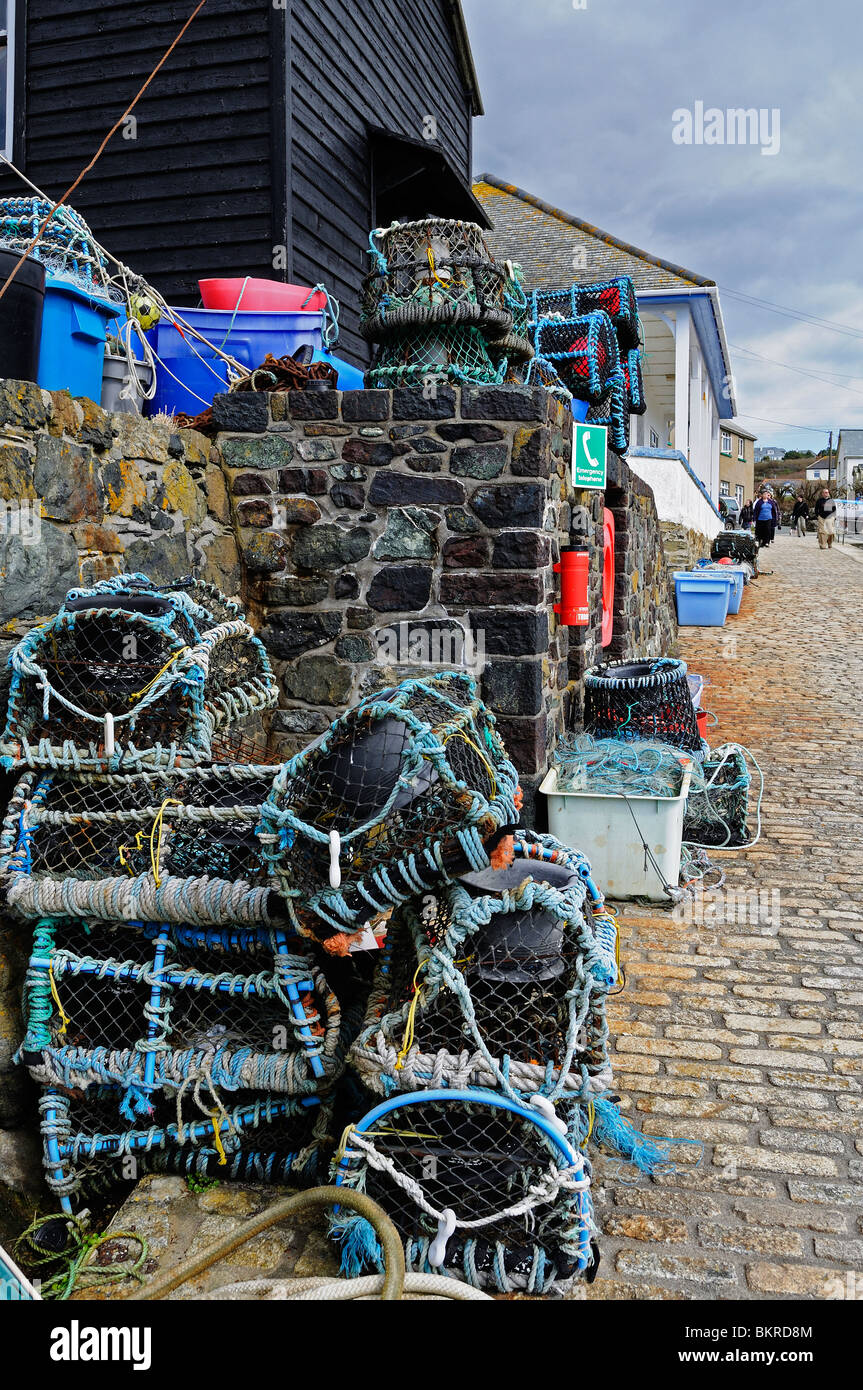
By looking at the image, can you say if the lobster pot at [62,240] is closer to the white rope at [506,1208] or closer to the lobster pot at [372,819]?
the lobster pot at [372,819]

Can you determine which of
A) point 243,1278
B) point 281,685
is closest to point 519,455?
point 281,685

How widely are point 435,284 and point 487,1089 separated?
389 cm

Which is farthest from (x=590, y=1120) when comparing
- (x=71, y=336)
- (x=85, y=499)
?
(x=71, y=336)

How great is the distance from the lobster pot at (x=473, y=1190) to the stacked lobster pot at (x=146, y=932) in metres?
0.28

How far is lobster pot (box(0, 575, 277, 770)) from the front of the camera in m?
2.70

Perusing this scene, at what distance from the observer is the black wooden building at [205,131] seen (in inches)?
270

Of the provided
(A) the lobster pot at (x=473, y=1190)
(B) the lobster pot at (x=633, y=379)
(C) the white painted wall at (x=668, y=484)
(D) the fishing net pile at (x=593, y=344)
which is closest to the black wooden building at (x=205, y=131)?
(D) the fishing net pile at (x=593, y=344)

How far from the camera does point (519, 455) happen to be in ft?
14.4

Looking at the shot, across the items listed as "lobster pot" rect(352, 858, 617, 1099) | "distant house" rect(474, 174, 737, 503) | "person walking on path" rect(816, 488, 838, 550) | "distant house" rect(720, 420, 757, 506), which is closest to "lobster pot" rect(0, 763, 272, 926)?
"lobster pot" rect(352, 858, 617, 1099)

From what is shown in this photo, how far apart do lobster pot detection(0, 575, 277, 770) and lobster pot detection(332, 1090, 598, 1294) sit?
113 centimetres
